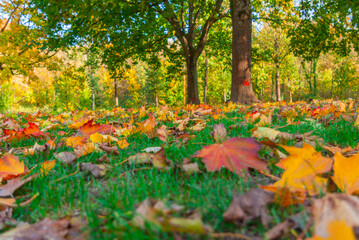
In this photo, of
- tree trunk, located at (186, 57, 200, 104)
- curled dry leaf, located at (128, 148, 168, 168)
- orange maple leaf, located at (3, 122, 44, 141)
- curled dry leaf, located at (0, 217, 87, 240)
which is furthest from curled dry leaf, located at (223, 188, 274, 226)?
tree trunk, located at (186, 57, 200, 104)

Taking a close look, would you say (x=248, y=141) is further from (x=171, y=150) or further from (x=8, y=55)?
(x=8, y=55)

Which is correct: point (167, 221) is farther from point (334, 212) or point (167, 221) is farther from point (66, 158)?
point (66, 158)

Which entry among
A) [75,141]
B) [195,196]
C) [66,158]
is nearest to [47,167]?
[66,158]

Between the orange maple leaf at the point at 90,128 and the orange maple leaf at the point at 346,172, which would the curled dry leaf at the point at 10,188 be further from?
the orange maple leaf at the point at 346,172

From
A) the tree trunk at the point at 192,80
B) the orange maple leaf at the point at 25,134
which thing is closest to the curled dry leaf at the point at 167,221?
the orange maple leaf at the point at 25,134

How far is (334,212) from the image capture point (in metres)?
0.44

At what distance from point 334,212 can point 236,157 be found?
0.48 meters

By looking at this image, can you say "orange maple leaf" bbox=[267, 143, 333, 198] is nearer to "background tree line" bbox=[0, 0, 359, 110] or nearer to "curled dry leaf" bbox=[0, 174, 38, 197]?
"curled dry leaf" bbox=[0, 174, 38, 197]

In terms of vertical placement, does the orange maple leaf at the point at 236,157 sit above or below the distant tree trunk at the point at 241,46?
below

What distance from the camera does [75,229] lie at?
625 millimetres

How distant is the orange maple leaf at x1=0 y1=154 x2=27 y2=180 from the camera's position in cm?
105

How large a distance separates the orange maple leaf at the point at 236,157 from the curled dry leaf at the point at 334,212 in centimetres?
40

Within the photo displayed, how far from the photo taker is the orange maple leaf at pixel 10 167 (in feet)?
3.43

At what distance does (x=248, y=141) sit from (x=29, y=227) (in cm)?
73
